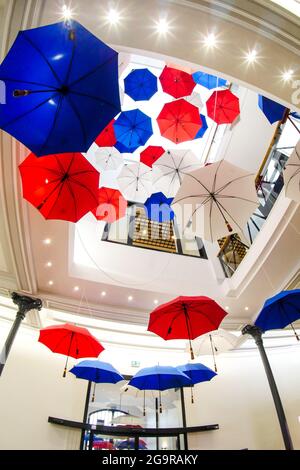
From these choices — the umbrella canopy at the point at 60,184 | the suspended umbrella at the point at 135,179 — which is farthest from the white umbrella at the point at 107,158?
the umbrella canopy at the point at 60,184

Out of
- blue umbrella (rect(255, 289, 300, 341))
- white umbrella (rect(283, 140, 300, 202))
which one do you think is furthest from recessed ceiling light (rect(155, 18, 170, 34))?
blue umbrella (rect(255, 289, 300, 341))

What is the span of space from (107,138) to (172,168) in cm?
174

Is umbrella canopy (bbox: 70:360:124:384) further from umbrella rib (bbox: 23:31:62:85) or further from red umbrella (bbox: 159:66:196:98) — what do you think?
red umbrella (bbox: 159:66:196:98)

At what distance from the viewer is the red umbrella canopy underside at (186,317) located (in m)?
4.75

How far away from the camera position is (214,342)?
6.33m

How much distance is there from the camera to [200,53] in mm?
3348

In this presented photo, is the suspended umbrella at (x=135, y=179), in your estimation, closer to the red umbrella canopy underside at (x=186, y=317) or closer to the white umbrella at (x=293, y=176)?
the red umbrella canopy underside at (x=186, y=317)

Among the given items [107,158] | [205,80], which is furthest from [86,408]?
[205,80]

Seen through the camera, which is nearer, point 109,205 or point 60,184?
point 60,184

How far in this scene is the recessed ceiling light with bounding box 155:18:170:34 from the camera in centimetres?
307

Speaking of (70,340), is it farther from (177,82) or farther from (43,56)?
(177,82)

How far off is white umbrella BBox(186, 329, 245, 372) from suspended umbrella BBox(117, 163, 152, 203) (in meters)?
4.12

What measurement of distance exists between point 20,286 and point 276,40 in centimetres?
593
